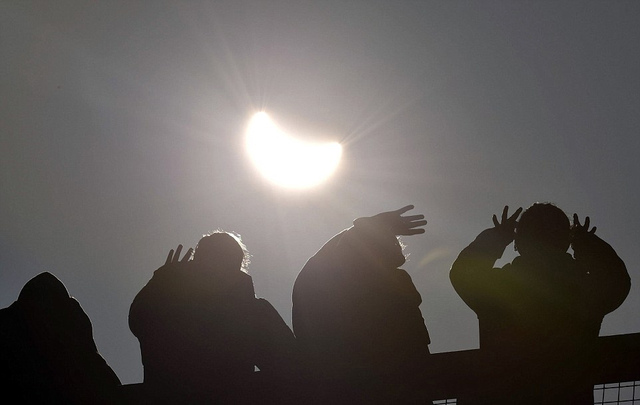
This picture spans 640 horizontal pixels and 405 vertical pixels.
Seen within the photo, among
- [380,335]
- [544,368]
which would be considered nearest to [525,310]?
[380,335]

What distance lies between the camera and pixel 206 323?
422cm

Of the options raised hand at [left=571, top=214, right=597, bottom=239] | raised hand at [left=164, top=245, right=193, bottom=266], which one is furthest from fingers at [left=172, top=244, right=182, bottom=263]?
raised hand at [left=571, top=214, right=597, bottom=239]

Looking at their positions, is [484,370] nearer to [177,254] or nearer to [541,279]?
[541,279]

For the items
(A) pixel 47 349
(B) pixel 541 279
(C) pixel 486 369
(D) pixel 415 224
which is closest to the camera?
(C) pixel 486 369

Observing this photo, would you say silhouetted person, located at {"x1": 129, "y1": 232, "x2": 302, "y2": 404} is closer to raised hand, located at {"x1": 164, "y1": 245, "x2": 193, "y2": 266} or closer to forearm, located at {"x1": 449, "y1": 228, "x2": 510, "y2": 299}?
raised hand, located at {"x1": 164, "y1": 245, "x2": 193, "y2": 266}

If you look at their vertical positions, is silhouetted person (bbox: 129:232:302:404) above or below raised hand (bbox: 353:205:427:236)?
below

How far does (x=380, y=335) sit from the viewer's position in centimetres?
386

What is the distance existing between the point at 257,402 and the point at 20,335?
1631 mm

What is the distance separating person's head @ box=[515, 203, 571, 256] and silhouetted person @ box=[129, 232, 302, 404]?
1495mm

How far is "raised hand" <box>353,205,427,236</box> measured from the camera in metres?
4.16

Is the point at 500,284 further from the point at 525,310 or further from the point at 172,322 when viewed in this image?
the point at 172,322

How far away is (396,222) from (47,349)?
82.2 inches

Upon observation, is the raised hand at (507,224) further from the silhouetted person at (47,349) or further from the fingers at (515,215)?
the silhouetted person at (47,349)

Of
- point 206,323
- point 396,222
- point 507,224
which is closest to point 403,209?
point 396,222
